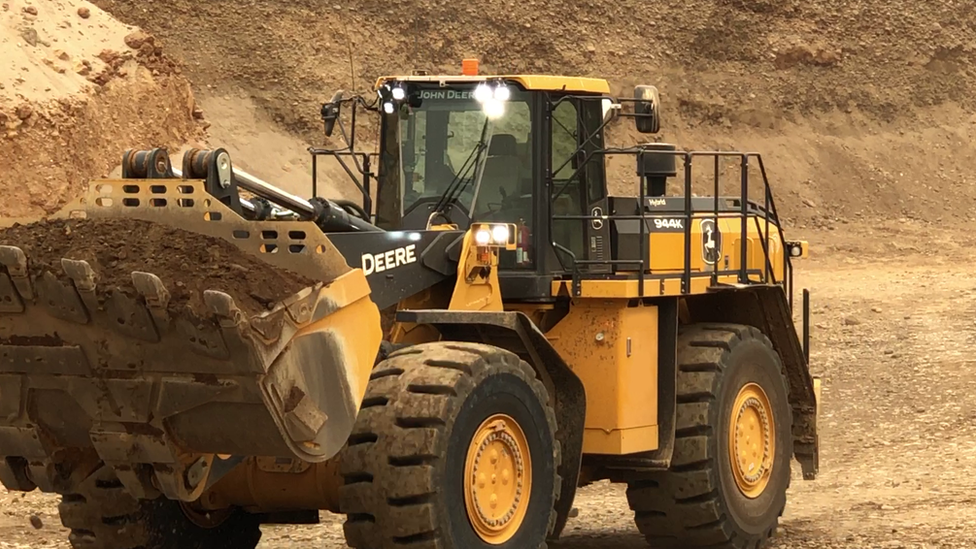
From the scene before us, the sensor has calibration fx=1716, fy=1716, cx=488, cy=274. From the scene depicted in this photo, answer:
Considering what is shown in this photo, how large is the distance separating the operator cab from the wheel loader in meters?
0.02

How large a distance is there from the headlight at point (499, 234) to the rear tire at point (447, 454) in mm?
1208

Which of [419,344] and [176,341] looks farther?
[419,344]

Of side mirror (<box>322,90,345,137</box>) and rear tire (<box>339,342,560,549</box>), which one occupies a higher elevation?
side mirror (<box>322,90,345,137</box>)

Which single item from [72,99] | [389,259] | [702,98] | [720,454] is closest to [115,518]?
[389,259]

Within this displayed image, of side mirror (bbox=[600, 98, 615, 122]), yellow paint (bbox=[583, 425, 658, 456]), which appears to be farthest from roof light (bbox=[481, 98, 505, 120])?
yellow paint (bbox=[583, 425, 658, 456])

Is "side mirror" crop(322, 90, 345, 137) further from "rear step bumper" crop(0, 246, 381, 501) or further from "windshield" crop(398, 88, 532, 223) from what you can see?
"rear step bumper" crop(0, 246, 381, 501)

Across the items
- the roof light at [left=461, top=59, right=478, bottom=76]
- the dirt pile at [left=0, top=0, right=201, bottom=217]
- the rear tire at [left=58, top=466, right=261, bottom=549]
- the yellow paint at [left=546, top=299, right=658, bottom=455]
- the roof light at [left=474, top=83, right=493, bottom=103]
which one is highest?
the dirt pile at [left=0, top=0, right=201, bottom=217]

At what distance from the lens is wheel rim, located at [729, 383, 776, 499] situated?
11.3 metres

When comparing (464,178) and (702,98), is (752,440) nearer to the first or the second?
(464,178)

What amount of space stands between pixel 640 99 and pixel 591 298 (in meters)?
1.29

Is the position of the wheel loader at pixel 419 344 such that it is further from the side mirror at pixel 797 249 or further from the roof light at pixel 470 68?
the side mirror at pixel 797 249

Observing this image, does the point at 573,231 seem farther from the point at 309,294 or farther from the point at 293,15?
the point at 293,15

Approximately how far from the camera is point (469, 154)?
34.1 feet

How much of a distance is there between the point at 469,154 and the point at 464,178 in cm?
15
